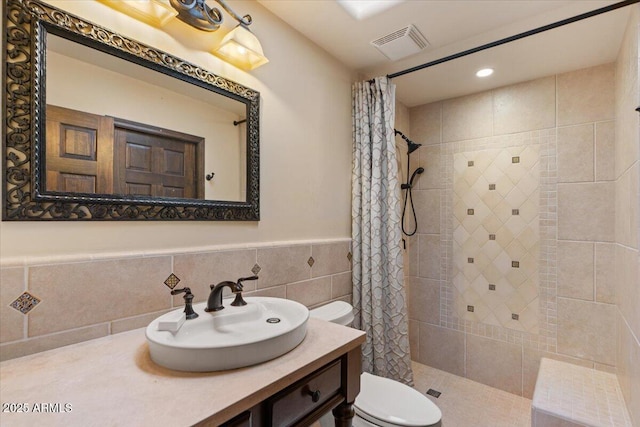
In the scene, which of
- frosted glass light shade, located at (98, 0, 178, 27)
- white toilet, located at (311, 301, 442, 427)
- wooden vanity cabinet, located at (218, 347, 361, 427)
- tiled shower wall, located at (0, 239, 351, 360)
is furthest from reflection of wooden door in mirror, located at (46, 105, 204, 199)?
white toilet, located at (311, 301, 442, 427)

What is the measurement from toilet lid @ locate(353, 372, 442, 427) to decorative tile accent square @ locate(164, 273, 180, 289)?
98 centimetres

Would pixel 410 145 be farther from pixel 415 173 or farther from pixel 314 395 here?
pixel 314 395

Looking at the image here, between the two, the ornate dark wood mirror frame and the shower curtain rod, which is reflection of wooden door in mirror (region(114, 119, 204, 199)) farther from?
the shower curtain rod

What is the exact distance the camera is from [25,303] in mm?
907

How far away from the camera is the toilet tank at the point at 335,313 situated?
1.67 meters

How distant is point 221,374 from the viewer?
2.66ft

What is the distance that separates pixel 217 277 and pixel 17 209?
2.25ft

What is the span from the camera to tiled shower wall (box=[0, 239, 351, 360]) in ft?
2.94

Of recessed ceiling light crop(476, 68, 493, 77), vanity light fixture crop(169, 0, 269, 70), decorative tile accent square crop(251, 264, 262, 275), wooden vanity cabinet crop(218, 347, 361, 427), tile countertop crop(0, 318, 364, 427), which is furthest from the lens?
recessed ceiling light crop(476, 68, 493, 77)

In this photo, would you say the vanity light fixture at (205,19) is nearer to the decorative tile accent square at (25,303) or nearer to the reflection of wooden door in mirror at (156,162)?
the reflection of wooden door in mirror at (156,162)

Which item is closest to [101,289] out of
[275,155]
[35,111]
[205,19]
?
[35,111]

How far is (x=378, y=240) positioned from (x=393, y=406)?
3.06ft

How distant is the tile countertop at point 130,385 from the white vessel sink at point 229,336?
3 centimetres

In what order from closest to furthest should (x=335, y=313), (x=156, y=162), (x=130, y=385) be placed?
(x=130, y=385)
(x=156, y=162)
(x=335, y=313)
